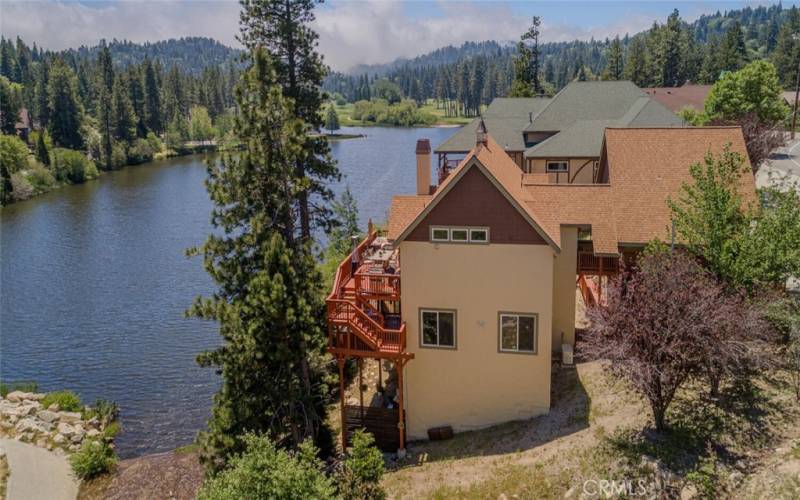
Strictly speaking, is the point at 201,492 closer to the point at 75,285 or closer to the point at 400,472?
the point at 400,472

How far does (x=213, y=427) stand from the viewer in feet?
63.2

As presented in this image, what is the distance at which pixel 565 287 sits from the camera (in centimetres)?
2191

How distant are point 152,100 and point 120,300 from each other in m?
92.7

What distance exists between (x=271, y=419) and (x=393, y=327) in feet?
16.2

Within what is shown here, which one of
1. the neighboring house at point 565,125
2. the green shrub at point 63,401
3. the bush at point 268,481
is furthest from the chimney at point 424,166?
the green shrub at point 63,401

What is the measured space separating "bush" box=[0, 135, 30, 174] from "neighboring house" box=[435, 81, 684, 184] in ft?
193

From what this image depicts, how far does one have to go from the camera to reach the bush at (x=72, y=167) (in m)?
84.5

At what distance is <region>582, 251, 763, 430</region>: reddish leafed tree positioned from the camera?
575 inches

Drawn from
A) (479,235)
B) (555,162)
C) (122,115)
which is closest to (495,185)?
(479,235)

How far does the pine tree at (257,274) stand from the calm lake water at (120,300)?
877cm

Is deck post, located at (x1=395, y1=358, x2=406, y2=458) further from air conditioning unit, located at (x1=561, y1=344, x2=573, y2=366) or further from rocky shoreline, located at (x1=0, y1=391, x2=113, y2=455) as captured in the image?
rocky shoreline, located at (x1=0, y1=391, x2=113, y2=455)

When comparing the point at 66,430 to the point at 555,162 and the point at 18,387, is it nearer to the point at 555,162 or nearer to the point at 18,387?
the point at 18,387

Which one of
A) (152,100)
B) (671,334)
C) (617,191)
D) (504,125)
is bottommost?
(671,334)

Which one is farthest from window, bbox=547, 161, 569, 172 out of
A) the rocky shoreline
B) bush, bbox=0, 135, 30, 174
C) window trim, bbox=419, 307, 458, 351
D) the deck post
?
bush, bbox=0, 135, 30, 174
